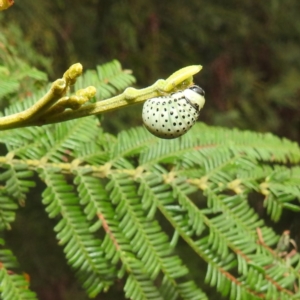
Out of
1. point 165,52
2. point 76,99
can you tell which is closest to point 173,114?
point 76,99

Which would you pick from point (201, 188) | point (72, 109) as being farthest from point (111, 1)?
point (72, 109)

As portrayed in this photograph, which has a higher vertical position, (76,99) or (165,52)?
(76,99)

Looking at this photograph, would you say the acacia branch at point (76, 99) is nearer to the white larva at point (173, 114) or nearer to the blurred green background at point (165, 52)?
the white larva at point (173, 114)

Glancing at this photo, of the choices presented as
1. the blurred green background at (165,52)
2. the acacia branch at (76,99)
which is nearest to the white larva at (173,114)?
the acacia branch at (76,99)

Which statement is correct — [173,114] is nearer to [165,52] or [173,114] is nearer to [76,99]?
[76,99]

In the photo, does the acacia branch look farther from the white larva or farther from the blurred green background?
the blurred green background

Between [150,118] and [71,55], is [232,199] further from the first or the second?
[71,55]

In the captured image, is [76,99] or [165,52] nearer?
[76,99]
